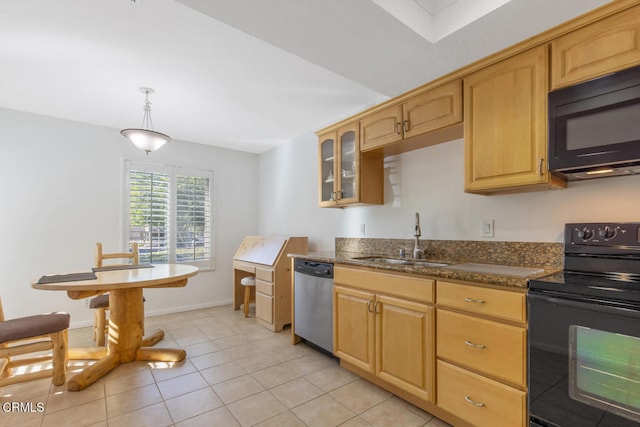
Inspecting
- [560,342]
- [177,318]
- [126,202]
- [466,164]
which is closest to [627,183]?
[466,164]

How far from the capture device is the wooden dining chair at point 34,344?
6.71ft

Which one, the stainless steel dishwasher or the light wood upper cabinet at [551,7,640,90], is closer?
the light wood upper cabinet at [551,7,640,90]

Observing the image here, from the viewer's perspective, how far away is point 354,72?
2.11 m

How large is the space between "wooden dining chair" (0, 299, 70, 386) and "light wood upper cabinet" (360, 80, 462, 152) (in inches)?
109

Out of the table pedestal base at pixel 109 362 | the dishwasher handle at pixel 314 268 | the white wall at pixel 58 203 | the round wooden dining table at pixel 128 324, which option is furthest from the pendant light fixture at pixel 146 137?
the table pedestal base at pixel 109 362

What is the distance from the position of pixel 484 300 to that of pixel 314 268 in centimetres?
151

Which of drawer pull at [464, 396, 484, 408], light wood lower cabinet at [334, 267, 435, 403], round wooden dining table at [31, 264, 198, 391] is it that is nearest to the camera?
drawer pull at [464, 396, 484, 408]

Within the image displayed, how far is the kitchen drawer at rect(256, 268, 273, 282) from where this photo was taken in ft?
11.5

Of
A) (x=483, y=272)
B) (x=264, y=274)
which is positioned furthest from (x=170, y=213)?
(x=483, y=272)

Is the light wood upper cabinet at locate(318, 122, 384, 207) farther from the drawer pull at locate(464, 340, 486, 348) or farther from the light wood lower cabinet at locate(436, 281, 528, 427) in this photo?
the drawer pull at locate(464, 340, 486, 348)

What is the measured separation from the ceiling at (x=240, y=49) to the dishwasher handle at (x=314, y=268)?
4.95ft

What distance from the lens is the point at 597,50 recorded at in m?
1.46

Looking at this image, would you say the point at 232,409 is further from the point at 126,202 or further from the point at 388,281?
the point at 126,202

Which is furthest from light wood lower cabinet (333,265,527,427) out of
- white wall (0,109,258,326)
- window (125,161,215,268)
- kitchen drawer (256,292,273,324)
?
white wall (0,109,258,326)
